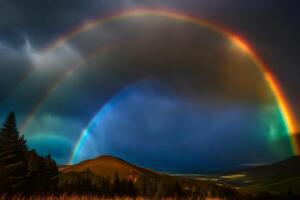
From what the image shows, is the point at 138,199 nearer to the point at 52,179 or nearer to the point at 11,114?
the point at 11,114

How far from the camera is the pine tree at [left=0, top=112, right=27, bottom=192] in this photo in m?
51.0

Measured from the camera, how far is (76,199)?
12.7 metres

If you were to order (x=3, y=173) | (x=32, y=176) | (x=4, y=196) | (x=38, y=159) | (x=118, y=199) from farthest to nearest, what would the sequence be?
(x=38, y=159)
(x=32, y=176)
(x=3, y=173)
(x=118, y=199)
(x=4, y=196)

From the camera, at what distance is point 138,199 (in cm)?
1475

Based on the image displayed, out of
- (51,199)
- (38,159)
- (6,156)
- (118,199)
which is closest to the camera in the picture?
(51,199)

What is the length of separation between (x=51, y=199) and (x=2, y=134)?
50429 mm

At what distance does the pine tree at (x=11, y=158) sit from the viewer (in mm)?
50997

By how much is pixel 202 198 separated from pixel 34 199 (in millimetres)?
8338

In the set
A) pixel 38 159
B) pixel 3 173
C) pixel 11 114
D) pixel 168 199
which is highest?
pixel 11 114

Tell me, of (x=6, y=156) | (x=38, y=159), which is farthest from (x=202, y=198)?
(x=38, y=159)

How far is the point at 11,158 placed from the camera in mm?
55625

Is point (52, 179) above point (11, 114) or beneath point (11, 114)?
beneath

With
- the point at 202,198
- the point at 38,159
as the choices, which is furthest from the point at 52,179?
the point at 202,198

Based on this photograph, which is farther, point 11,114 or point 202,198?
point 11,114
